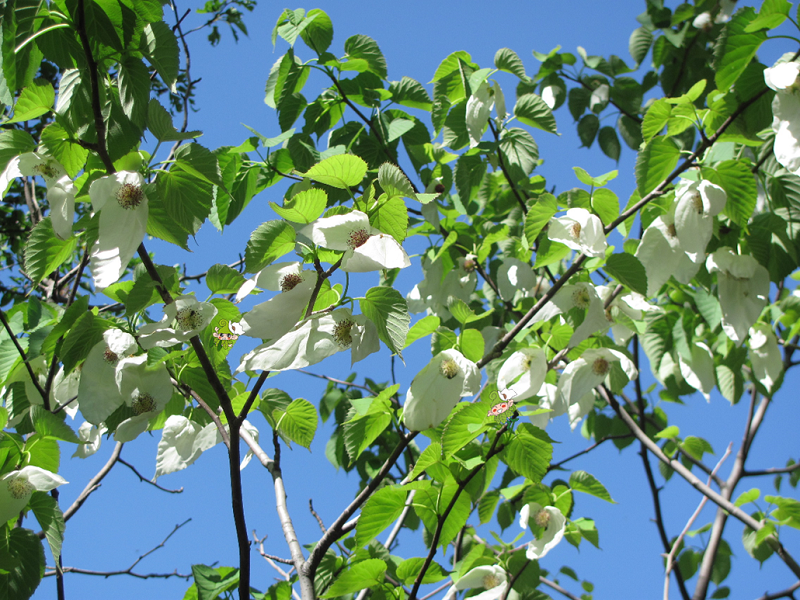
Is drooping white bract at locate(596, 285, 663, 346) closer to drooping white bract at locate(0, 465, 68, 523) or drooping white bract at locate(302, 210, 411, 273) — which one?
drooping white bract at locate(302, 210, 411, 273)

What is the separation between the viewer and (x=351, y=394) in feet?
6.46

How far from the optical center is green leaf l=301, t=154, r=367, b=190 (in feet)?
2.41

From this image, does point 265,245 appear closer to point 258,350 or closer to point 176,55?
point 258,350

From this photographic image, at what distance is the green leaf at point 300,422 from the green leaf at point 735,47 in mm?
991

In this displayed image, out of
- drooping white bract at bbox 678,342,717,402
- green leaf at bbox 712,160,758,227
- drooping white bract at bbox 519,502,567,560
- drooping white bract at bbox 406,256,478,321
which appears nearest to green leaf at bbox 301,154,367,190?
green leaf at bbox 712,160,758,227

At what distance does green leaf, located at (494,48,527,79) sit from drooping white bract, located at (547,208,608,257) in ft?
1.77

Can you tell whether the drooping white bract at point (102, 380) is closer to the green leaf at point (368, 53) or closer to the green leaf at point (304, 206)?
the green leaf at point (304, 206)

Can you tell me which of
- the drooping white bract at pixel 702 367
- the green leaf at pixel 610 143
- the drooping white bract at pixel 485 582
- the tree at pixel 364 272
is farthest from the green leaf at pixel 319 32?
the green leaf at pixel 610 143

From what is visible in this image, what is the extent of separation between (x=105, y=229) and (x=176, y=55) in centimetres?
29

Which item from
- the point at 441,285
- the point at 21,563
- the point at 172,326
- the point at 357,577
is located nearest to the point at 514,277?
the point at 441,285

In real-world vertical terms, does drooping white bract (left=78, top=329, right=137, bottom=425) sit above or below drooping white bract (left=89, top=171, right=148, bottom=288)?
below

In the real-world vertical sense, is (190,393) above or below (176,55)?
below

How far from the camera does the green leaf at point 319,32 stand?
1375mm

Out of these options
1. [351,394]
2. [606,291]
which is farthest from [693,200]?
[351,394]
